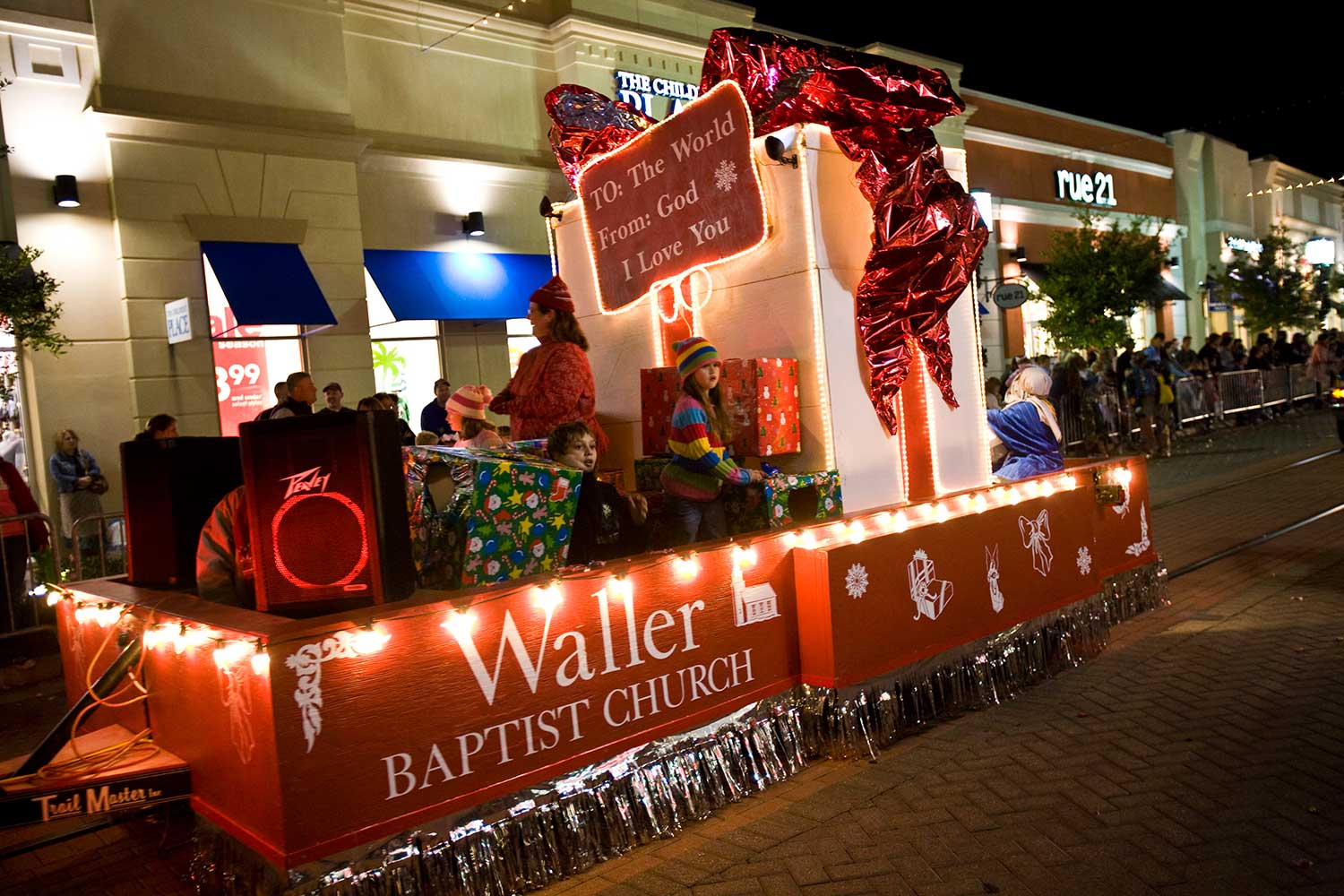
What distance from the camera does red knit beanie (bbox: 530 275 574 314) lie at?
5.31 meters

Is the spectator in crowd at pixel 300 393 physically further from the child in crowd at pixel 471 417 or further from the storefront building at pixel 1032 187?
the storefront building at pixel 1032 187

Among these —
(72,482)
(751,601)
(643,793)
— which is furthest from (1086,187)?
(643,793)

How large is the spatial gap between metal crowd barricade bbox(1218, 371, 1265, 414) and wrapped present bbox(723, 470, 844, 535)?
18.3 metres

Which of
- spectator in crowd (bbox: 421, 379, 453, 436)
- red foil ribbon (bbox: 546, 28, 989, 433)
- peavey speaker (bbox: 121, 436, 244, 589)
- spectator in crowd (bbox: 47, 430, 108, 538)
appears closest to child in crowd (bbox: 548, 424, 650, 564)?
peavey speaker (bbox: 121, 436, 244, 589)

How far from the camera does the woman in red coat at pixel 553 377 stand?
17.0 ft

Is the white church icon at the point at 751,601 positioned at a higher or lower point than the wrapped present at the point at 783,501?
lower

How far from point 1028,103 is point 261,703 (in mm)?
27036

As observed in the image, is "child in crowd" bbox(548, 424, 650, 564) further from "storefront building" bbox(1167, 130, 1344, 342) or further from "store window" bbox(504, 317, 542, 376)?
"storefront building" bbox(1167, 130, 1344, 342)

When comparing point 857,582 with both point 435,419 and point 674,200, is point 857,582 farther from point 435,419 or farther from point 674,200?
point 435,419

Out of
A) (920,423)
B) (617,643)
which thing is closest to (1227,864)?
(617,643)

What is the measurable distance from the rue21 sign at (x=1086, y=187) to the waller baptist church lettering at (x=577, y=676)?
85.3 ft

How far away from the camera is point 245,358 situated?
1283 cm

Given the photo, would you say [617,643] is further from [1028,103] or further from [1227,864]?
[1028,103]

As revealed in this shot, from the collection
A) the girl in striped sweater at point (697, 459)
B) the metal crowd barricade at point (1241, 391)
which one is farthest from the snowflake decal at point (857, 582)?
the metal crowd barricade at point (1241, 391)
